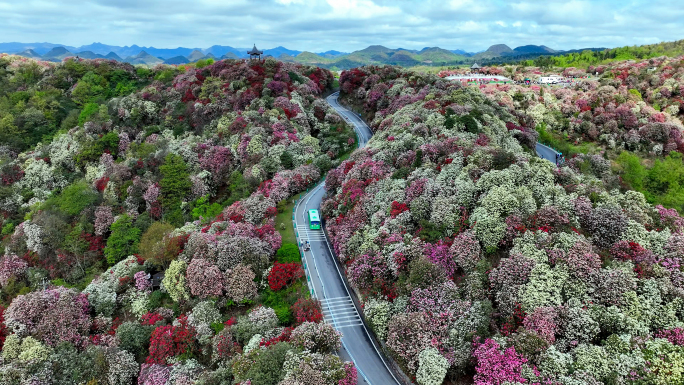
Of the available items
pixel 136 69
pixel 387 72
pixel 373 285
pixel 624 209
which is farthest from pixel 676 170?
pixel 136 69

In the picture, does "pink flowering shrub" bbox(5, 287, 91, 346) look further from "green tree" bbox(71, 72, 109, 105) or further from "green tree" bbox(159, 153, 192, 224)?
"green tree" bbox(71, 72, 109, 105)

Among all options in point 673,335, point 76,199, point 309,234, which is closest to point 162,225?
point 309,234

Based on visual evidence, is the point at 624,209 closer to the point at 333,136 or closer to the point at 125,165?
the point at 333,136

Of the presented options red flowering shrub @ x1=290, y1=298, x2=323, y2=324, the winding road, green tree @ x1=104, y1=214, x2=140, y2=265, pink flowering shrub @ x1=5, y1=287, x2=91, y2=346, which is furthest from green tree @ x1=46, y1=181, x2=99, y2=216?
red flowering shrub @ x1=290, y1=298, x2=323, y2=324

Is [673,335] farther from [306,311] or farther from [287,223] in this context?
[287,223]

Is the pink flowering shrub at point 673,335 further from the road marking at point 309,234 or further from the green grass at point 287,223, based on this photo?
the green grass at point 287,223

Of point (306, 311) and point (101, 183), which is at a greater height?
point (101, 183)
